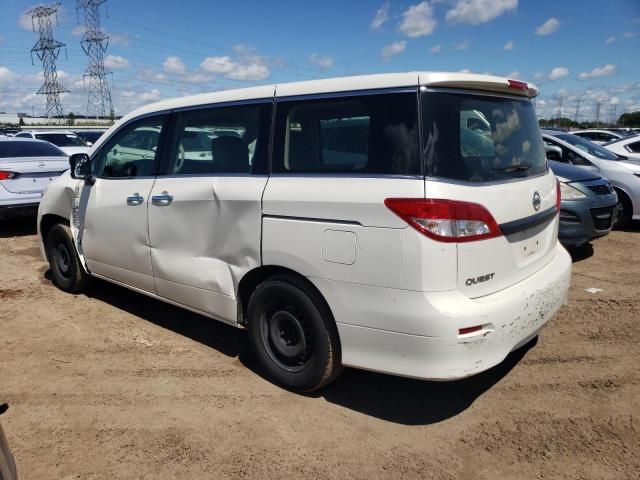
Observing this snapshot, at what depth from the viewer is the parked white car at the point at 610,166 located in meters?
8.28

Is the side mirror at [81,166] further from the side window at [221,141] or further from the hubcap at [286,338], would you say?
the hubcap at [286,338]

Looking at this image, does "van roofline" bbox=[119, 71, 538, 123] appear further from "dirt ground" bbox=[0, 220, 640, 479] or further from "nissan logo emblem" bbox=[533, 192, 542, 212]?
"dirt ground" bbox=[0, 220, 640, 479]

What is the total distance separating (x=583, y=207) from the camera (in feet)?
20.7

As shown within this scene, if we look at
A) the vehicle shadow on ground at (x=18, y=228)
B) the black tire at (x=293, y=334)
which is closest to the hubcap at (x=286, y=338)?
the black tire at (x=293, y=334)

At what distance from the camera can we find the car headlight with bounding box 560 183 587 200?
21.0 feet

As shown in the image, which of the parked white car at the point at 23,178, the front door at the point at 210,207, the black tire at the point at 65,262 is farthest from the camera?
the parked white car at the point at 23,178

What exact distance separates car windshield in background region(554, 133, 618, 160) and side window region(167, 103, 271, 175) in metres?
7.24

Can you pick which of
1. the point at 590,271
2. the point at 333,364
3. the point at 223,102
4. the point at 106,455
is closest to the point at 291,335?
the point at 333,364

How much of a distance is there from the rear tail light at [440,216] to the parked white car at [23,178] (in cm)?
731

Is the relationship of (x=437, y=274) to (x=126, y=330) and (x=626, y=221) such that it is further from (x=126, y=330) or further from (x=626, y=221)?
(x=626, y=221)

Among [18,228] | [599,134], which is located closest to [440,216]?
[18,228]

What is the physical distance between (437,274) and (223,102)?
200cm

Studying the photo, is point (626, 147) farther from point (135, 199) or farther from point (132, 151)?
point (135, 199)

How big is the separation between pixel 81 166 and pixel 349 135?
2.90m
